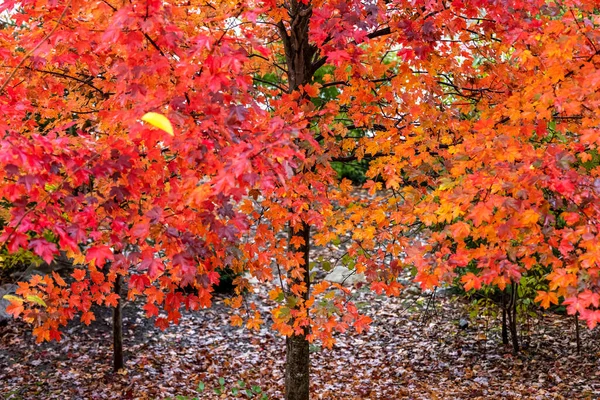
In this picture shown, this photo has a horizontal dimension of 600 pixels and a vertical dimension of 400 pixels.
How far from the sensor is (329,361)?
23.6 ft

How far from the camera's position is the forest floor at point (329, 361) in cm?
611

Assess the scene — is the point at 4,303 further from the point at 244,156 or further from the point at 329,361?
the point at 244,156

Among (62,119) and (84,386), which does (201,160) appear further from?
(84,386)

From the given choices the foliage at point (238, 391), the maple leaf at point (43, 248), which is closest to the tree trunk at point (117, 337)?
the foliage at point (238, 391)

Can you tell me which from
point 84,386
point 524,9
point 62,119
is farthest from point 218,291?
point 524,9

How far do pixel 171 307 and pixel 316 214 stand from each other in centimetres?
128

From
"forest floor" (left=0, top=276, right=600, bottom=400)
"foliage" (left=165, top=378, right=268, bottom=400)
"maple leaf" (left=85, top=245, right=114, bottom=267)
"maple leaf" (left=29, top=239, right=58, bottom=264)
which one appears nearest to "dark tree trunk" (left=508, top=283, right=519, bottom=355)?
"forest floor" (left=0, top=276, right=600, bottom=400)

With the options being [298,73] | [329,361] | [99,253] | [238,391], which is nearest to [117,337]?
[238,391]

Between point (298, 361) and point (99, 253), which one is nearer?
point (99, 253)

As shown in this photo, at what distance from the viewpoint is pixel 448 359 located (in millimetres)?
7070

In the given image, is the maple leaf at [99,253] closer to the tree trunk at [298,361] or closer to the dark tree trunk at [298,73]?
the dark tree trunk at [298,73]

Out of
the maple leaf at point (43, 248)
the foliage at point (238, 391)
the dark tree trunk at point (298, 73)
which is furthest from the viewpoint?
the foliage at point (238, 391)

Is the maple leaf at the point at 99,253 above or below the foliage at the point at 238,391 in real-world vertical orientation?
above

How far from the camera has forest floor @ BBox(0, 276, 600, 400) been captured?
6.11 meters
